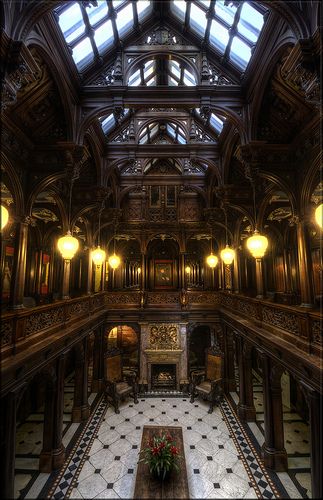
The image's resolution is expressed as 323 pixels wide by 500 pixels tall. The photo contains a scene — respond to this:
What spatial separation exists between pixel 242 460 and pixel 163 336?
5870mm

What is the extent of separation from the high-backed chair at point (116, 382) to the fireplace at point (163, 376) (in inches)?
54.2

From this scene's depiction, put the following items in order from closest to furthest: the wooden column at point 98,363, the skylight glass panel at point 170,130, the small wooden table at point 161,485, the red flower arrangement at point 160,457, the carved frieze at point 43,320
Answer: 1. the small wooden table at point 161,485
2. the carved frieze at point 43,320
3. the red flower arrangement at point 160,457
4. the wooden column at point 98,363
5. the skylight glass panel at point 170,130

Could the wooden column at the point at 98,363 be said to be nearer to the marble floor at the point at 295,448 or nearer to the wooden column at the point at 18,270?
the wooden column at the point at 18,270

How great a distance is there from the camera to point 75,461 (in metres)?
6.68

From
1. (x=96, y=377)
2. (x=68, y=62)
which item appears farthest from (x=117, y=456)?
(x=68, y=62)

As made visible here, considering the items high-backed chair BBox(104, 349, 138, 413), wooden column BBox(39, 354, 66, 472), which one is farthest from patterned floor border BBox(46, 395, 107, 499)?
high-backed chair BBox(104, 349, 138, 413)

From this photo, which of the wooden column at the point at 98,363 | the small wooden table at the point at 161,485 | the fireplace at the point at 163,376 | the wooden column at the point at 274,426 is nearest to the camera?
the small wooden table at the point at 161,485

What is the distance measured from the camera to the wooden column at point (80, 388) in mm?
8664

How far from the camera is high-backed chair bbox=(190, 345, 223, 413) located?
9719mm

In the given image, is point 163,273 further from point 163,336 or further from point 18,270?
point 18,270

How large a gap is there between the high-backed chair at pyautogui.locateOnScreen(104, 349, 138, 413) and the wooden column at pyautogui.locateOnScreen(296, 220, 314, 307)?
7.98 meters

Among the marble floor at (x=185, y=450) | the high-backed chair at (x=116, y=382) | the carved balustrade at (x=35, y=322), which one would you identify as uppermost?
the carved balustrade at (x=35, y=322)

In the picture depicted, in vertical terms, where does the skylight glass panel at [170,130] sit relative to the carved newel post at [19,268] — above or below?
above

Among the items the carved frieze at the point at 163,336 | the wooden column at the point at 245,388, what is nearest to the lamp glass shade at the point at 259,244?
the wooden column at the point at 245,388
